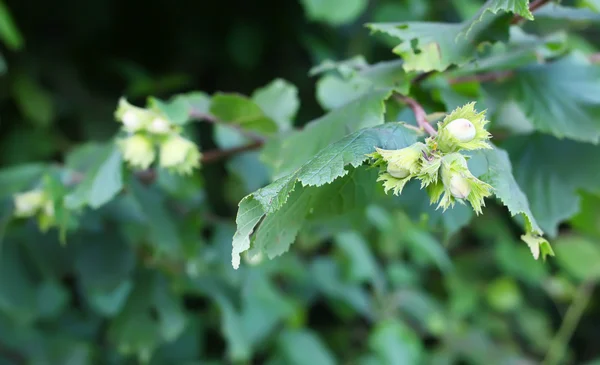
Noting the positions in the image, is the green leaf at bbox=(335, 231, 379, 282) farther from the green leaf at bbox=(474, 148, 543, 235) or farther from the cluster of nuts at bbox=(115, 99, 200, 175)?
the green leaf at bbox=(474, 148, 543, 235)

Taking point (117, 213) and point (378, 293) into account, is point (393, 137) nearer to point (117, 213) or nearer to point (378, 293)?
point (117, 213)

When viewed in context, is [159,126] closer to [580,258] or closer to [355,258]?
[355,258]

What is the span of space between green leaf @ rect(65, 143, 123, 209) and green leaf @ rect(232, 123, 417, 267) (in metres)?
0.26

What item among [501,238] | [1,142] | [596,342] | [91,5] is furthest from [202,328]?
[596,342]

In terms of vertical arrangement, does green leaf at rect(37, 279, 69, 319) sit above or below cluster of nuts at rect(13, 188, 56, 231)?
below

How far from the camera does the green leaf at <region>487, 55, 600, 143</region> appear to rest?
688 mm

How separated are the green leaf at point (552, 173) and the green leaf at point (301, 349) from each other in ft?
2.83

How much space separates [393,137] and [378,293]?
1420 millimetres

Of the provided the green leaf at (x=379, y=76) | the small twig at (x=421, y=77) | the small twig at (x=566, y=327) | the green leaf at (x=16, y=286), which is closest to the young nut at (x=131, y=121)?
the green leaf at (x=379, y=76)

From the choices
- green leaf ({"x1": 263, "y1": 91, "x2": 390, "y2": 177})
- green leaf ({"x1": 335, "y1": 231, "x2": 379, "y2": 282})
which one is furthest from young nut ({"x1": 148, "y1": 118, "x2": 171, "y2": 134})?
green leaf ({"x1": 335, "y1": 231, "x2": 379, "y2": 282})

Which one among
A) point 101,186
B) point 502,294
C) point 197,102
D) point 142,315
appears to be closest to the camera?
point 101,186

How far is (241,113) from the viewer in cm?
82

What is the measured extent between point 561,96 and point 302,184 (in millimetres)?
458

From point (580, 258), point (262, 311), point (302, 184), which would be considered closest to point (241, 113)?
point (302, 184)
